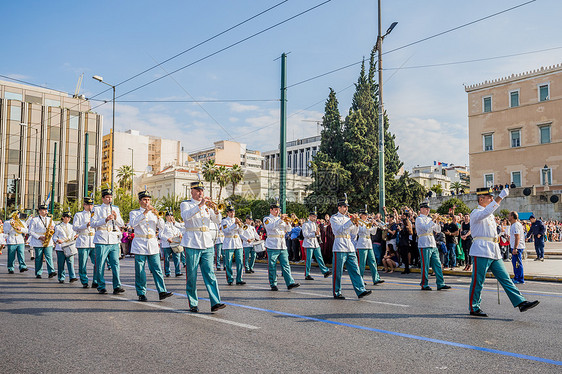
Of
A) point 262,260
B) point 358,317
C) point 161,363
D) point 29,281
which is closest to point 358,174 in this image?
point 262,260

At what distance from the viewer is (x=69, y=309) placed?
8.16 m

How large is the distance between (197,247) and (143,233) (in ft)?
6.05

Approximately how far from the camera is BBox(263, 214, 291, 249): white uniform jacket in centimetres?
1145

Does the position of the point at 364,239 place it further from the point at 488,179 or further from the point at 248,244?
the point at 488,179

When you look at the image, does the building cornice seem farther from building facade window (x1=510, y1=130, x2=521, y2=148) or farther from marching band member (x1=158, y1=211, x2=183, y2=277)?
marching band member (x1=158, y1=211, x2=183, y2=277)

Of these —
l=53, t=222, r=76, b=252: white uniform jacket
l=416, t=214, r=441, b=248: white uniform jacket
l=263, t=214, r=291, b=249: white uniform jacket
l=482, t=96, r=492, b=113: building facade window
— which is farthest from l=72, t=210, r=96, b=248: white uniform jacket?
l=482, t=96, r=492, b=113: building facade window

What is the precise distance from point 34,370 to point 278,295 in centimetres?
579

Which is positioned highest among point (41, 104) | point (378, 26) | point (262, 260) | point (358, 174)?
point (41, 104)

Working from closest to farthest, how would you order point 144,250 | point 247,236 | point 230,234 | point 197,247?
point 197,247, point 144,250, point 230,234, point 247,236

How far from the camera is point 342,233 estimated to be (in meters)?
9.83

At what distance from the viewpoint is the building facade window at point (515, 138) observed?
52688mm

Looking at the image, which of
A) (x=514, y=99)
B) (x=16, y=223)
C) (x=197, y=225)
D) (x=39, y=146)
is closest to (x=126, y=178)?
(x=39, y=146)

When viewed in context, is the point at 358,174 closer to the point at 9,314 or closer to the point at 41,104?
the point at 9,314

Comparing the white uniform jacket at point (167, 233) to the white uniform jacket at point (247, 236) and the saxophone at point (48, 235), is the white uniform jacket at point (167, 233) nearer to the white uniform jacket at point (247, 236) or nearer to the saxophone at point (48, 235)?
the white uniform jacket at point (247, 236)
